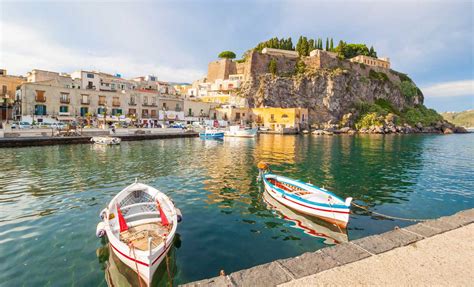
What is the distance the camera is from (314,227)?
31.8 ft

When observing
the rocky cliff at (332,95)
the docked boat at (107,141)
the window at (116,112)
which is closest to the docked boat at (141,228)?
the docked boat at (107,141)

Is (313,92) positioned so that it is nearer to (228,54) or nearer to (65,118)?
(228,54)

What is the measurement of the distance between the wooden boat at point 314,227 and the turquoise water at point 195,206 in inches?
3.5

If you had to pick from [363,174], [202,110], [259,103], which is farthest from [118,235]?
[259,103]

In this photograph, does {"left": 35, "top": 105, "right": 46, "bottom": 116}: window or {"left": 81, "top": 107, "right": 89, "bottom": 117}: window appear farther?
{"left": 81, "top": 107, "right": 89, "bottom": 117}: window

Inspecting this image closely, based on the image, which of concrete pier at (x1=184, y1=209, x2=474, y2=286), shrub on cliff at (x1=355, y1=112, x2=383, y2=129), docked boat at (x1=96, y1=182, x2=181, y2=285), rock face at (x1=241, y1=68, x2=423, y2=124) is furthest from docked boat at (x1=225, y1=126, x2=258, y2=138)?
concrete pier at (x1=184, y1=209, x2=474, y2=286)

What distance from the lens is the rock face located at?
267ft

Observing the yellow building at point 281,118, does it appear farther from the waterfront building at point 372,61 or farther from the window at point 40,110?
the window at point 40,110

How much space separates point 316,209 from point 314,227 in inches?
30.7

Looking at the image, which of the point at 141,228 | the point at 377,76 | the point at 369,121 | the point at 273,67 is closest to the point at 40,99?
the point at 141,228

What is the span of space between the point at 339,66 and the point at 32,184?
9506cm

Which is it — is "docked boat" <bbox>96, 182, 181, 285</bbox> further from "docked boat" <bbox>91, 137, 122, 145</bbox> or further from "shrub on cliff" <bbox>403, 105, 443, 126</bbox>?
"shrub on cliff" <bbox>403, 105, 443, 126</bbox>

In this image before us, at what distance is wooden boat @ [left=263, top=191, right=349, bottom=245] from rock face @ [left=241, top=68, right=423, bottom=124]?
2776 inches

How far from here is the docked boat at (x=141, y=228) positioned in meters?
5.76
